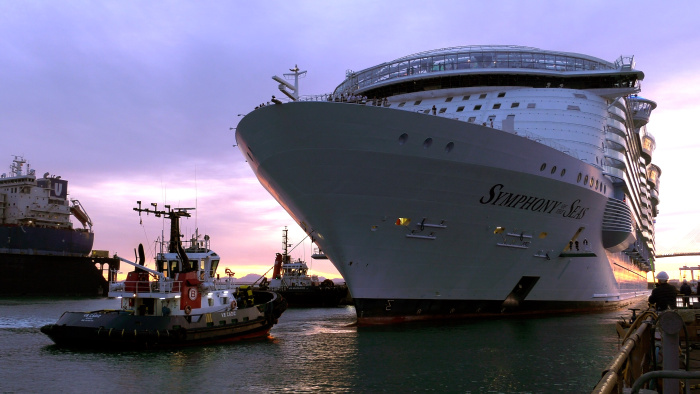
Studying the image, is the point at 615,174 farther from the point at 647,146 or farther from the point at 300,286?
the point at 300,286

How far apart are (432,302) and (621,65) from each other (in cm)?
1637

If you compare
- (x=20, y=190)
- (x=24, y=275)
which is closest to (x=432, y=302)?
(x=24, y=275)

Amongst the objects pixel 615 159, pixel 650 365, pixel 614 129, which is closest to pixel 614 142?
pixel 614 129

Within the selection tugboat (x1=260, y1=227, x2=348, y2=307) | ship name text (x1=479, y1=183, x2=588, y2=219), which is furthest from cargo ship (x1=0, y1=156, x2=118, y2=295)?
ship name text (x1=479, y1=183, x2=588, y2=219)

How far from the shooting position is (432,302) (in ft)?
72.0

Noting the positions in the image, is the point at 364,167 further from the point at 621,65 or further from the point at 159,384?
the point at 621,65

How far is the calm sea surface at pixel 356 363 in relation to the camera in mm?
13531

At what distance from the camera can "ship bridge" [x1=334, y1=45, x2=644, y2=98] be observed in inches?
1094

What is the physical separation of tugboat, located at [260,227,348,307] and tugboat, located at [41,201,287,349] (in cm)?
2639

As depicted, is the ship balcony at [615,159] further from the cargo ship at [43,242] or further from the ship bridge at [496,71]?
the cargo ship at [43,242]

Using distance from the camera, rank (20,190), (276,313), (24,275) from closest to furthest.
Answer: (276,313), (24,275), (20,190)

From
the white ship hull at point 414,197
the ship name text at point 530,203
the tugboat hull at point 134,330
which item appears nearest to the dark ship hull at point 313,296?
the white ship hull at point 414,197

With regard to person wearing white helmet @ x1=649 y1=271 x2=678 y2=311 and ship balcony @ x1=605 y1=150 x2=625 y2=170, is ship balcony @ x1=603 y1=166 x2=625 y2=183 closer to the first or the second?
ship balcony @ x1=605 y1=150 x2=625 y2=170

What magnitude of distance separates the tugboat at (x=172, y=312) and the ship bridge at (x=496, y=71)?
1016 cm
